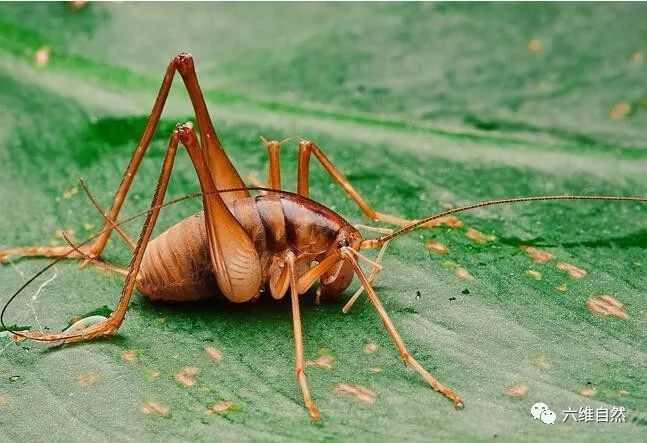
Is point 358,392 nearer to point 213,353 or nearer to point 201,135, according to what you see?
point 213,353

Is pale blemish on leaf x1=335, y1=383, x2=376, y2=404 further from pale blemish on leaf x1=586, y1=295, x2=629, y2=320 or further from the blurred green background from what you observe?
pale blemish on leaf x1=586, y1=295, x2=629, y2=320

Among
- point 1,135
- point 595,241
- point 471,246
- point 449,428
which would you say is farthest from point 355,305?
point 1,135

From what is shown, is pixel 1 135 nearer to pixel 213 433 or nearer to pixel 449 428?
pixel 213 433

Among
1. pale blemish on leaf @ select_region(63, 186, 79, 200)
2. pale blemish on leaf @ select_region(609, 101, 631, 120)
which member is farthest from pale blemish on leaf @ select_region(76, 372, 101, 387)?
pale blemish on leaf @ select_region(609, 101, 631, 120)

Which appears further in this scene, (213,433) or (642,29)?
(642,29)

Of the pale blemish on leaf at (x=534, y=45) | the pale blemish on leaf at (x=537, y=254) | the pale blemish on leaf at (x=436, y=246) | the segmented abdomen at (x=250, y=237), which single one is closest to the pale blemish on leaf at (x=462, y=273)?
the pale blemish on leaf at (x=436, y=246)

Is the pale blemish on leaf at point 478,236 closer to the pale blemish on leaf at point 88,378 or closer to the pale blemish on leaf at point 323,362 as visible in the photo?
the pale blemish on leaf at point 323,362
